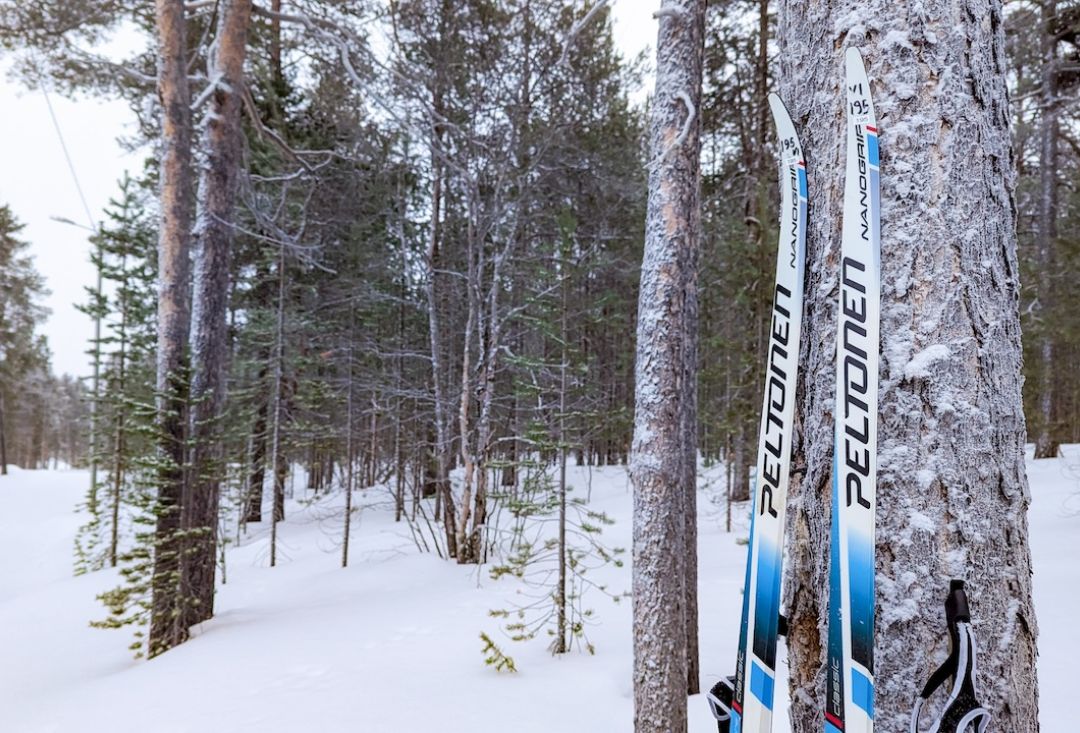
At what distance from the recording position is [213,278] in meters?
5.55

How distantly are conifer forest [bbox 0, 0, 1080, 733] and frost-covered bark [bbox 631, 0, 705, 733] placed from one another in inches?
0.8

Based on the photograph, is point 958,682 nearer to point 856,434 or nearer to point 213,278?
point 856,434

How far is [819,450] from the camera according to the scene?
1038mm

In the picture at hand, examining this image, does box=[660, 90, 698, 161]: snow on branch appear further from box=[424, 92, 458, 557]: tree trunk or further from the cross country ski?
box=[424, 92, 458, 557]: tree trunk

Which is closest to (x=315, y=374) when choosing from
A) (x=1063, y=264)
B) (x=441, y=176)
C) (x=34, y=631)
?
(x=441, y=176)

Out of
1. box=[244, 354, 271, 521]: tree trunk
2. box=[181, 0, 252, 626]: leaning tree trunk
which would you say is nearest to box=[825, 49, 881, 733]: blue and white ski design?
box=[181, 0, 252, 626]: leaning tree trunk

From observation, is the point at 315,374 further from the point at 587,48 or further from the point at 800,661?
the point at 800,661

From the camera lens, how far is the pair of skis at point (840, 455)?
0.89 meters

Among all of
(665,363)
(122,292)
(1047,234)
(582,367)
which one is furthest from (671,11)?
(1047,234)

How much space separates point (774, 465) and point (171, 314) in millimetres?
5689

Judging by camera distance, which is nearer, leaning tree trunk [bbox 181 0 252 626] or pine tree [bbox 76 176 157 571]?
leaning tree trunk [bbox 181 0 252 626]

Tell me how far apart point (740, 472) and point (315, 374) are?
31.5ft

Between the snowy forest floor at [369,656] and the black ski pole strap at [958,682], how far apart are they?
2.78 m

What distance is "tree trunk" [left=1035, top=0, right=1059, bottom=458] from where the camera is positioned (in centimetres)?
1006
